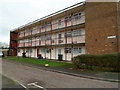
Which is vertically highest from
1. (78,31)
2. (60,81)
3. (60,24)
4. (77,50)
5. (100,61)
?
(60,24)

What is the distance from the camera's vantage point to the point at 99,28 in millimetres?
15812

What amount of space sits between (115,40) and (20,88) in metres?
11.7

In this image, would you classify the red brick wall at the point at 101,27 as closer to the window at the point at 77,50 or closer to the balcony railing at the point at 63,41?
the balcony railing at the point at 63,41

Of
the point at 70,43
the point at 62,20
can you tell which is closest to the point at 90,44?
the point at 70,43

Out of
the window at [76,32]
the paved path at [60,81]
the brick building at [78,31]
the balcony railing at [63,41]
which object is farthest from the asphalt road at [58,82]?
the window at [76,32]

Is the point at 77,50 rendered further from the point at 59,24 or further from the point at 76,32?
the point at 59,24

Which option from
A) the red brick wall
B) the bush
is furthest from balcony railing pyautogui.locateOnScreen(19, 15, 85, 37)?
the bush

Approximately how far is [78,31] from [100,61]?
32.2ft

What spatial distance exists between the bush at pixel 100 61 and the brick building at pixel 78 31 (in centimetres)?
340

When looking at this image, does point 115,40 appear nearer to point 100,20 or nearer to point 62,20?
point 100,20

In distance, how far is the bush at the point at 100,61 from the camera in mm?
10875

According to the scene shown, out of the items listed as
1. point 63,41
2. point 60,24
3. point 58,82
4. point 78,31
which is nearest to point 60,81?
point 58,82

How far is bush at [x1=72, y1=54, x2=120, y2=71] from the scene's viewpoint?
10.9 meters

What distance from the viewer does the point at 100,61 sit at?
11.7 meters
